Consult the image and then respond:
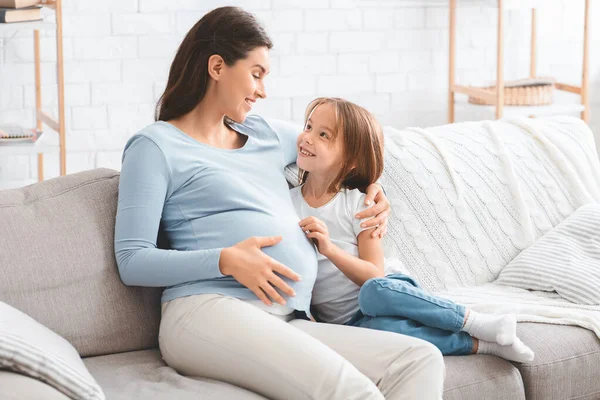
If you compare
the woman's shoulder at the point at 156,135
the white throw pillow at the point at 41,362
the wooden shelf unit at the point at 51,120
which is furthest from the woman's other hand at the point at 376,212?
the wooden shelf unit at the point at 51,120

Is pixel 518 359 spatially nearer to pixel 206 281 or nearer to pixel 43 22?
pixel 206 281

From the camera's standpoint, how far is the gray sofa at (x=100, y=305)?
1789mm

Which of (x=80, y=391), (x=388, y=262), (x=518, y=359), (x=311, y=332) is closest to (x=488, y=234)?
(x=388, y=262)

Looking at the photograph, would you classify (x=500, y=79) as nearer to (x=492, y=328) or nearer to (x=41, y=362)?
(x=492, y=328)

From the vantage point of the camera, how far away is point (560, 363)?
195cm

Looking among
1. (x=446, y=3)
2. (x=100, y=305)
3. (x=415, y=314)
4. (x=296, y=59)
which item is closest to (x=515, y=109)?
(x=446, y=3)

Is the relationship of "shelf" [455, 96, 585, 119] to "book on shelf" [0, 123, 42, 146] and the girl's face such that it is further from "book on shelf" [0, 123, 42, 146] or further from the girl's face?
"book on shelf" [0, 123, 42, 146]

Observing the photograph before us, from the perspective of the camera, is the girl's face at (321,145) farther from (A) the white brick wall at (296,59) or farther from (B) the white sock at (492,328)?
(A) the white brick wall at (296,59)

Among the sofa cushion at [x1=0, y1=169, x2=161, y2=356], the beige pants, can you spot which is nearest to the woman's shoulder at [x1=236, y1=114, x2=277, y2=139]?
the sofa cushion at [x1=0, y1=169, x2=161, y2=356]

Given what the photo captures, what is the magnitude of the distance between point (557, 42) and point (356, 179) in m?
2.48

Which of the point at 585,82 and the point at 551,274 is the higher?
the point at 585,82

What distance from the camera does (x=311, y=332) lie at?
1.81 metres

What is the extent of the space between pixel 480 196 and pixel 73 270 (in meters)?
1.12

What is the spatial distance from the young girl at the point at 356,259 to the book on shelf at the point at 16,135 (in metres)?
1.23
